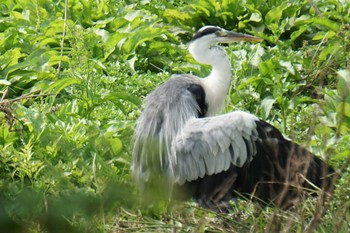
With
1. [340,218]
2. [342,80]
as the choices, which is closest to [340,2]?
[342,80]

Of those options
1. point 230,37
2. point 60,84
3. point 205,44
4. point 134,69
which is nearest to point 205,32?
point 205,44

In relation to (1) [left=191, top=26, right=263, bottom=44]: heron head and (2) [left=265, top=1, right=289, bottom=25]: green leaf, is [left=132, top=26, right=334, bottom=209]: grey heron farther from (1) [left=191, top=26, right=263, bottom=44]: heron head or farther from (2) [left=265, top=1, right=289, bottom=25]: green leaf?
(2) [left=265, top=1, right=289, bottom=25]: green leaf

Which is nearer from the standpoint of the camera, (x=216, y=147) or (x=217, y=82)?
(x=216, y=147)

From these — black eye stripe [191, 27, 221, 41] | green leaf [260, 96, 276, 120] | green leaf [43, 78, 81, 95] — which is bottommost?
green leaf [260, 96, 276, 120]

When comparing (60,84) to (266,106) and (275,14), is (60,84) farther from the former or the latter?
(275,14)

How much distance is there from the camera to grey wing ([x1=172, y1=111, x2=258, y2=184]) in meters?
5.06

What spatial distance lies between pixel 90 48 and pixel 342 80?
2.22m

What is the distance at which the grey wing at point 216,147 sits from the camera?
16.6ft

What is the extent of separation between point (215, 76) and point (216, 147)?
100 cm

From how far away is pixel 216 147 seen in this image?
201 inches

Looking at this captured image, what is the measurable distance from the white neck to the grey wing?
711mm

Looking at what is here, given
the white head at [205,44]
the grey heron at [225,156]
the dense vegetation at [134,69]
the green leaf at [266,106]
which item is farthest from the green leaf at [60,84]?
the grey heron at [225,156]

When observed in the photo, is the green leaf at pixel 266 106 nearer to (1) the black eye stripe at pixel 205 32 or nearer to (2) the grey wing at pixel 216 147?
(1) the black eye stripe at pixel 205 32

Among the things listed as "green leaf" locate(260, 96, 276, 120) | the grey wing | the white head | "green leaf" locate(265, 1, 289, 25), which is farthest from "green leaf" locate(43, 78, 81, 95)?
"green leaf" locate(265, 1, 289, 25)
